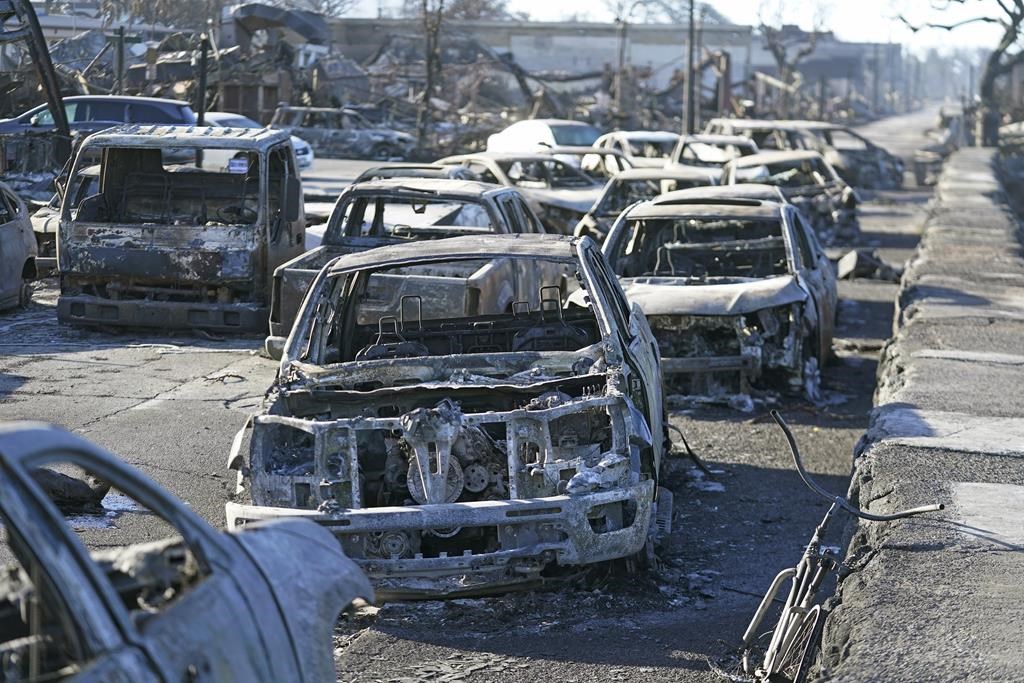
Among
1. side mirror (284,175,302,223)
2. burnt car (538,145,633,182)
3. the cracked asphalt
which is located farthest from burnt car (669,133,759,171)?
side mirror (284,175,302,223)

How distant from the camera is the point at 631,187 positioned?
19.7 meters

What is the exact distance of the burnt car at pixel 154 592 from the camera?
3.14 metres

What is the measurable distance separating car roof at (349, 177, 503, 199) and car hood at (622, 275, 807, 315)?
1.66m

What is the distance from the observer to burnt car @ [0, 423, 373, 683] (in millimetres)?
3139

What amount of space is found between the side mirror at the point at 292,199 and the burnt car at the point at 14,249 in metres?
2.68

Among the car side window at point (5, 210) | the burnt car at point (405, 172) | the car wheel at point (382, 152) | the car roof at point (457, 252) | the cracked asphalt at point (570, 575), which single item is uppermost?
the car roof at point (457, 252)

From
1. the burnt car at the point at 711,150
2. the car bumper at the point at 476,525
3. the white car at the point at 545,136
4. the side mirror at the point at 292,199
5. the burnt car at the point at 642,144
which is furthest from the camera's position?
the white car at the point at 545,136

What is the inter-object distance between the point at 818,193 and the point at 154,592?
21298 millimetres

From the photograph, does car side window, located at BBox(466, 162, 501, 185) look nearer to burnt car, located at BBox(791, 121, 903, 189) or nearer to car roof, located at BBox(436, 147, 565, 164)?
car roof, located at BBox(436, 147, 565, 164)

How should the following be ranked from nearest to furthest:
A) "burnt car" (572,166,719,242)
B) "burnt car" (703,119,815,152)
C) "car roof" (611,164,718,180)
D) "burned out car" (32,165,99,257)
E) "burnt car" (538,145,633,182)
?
"burned out car" (32,165,99,257) → "burnt car" (572,166,719,242) → "car roof" (611,164,718,180) → "burnt car" (538,145,633,182) → "burnt car" (703,119,815,152)

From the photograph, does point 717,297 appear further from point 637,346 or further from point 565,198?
point 565,198

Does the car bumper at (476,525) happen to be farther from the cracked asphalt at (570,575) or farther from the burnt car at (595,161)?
the burnt car at (595,161)

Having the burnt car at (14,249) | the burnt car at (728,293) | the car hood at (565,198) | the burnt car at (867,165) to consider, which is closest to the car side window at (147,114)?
the car hood at (565,198)

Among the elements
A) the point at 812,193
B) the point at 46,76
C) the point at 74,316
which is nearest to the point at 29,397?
the point at 74,316
